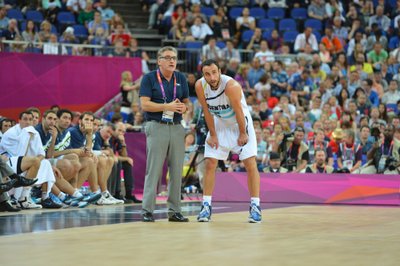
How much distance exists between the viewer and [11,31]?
20422 millimetres

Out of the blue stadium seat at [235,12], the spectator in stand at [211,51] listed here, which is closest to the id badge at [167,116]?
the spectator in stand at [211,51]

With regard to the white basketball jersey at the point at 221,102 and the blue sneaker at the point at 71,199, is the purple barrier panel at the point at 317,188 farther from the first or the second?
the white basketball jersey at the point at 221,102

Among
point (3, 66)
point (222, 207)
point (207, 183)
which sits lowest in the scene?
point (222, 207)

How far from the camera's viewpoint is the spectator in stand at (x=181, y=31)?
23734 millimetres

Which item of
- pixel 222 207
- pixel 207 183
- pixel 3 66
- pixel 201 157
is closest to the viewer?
pixel 207 183

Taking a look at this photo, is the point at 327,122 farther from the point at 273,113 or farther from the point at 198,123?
the point at 198,123

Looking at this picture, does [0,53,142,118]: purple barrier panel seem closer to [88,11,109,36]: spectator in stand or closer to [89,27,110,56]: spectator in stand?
[89,27,110,56]: spectator in stand

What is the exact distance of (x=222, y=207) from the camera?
1385cm

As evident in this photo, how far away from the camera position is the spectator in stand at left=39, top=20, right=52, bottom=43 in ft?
68.6

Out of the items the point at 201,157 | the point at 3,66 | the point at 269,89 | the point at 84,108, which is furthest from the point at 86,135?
the point at 269,89

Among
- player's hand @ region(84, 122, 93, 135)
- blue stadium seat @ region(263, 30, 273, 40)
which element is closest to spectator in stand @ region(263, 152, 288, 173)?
player's hand @ region(84, 122, 93, 135)

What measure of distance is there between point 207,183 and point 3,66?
8.94 metres

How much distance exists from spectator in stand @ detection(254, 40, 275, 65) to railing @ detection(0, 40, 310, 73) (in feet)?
0.59

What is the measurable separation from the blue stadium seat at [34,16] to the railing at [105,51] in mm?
2189
